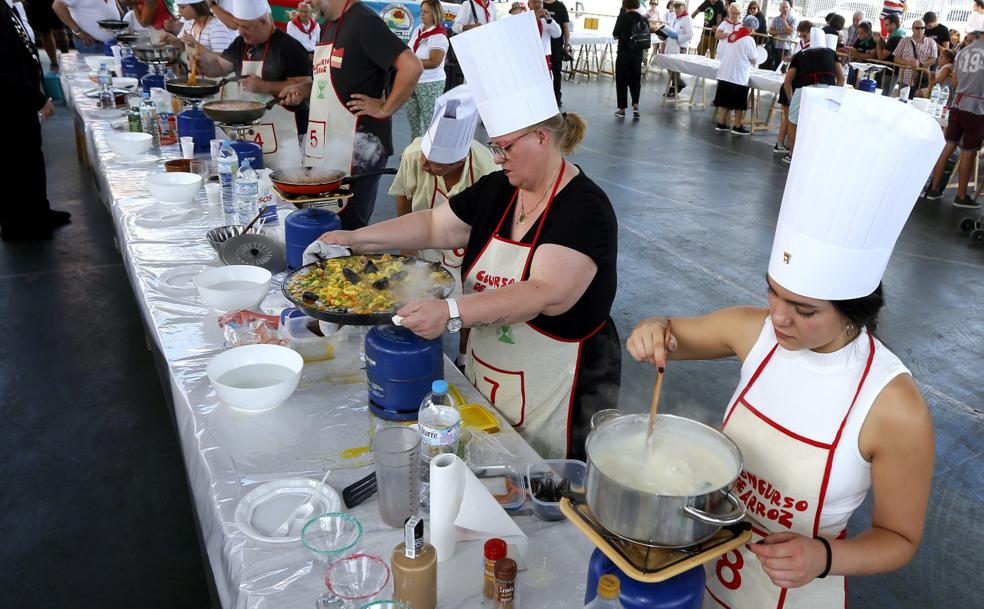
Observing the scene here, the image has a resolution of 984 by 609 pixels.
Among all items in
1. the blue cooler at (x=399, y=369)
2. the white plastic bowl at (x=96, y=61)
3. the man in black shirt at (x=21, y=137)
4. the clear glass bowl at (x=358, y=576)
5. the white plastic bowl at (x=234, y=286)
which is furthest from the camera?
the white plastic bowl at (x=96, y=61)

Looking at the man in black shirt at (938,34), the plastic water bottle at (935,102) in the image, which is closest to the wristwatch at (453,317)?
the plastic water bottle at (935,102)

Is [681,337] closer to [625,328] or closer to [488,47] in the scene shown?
[488,47]

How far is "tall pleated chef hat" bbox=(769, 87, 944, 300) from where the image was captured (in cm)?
128

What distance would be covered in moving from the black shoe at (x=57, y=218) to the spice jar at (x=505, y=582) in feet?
19.6

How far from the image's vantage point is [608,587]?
1.13 m

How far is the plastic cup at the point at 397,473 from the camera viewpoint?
156 cm

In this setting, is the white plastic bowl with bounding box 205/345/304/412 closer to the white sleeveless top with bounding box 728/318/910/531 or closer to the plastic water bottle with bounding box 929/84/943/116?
the white sleeveless top with bounding box 728/318/910/531

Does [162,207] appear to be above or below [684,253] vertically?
above

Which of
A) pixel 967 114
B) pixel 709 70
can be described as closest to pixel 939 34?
pixel 709 70

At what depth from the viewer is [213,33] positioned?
6.05m

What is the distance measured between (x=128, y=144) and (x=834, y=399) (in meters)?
4.26

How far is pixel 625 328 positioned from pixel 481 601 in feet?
11.2

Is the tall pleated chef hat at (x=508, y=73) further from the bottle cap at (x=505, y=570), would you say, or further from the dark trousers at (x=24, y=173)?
the dark trousers at (x=24, y=173)

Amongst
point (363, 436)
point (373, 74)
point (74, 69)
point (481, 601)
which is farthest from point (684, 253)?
point (74, 69)
